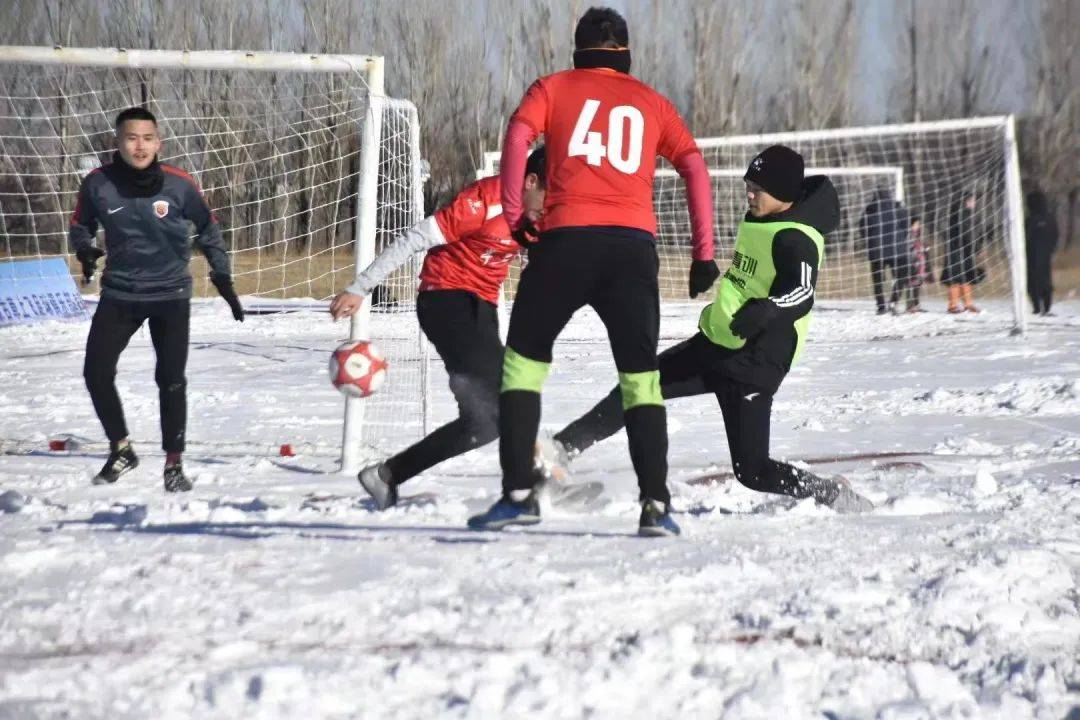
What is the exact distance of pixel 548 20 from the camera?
3559 centimetres

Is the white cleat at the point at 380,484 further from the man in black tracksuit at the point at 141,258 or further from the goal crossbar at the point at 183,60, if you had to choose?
the goal crossbar at the point at 183,60

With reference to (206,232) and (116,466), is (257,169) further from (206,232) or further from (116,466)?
(116,466)

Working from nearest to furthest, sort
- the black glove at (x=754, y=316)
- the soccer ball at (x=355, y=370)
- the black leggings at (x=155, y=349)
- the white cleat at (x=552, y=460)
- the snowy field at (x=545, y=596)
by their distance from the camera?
the snowy field at (x=545, y=596) → the black glove at (x=754, y=316) → the white cleat at (x=552, y=460) → the soccer ball at (x=355, y=370) → the black leggings at (x=155, y=349)

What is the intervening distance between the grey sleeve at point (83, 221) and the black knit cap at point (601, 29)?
2.72 metres

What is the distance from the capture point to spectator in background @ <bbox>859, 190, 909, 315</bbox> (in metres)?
18.2

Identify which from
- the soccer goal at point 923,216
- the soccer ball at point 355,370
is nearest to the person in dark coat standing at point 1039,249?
the soccer goal at point 923,216

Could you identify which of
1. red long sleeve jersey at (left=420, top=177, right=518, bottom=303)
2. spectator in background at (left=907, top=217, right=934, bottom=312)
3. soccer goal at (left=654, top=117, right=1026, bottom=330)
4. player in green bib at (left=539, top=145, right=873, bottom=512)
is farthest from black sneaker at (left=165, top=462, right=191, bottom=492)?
spectator in background at (left=907, top=217, right=934, bottom=312)

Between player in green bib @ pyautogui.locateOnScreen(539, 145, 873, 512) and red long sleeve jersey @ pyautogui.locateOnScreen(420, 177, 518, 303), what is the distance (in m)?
0.84

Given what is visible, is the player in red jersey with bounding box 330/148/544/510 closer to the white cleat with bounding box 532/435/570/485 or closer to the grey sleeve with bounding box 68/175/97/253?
the white cleat with bounding box 532/435/570/485

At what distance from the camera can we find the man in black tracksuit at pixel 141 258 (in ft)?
18.4

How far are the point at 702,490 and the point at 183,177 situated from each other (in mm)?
2778

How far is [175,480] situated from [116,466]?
38 cm

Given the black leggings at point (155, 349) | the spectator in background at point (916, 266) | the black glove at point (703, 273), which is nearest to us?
the black glove at point (703, 273)

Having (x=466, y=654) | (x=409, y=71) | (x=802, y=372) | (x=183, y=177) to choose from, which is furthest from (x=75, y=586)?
(x=409, y=71)
